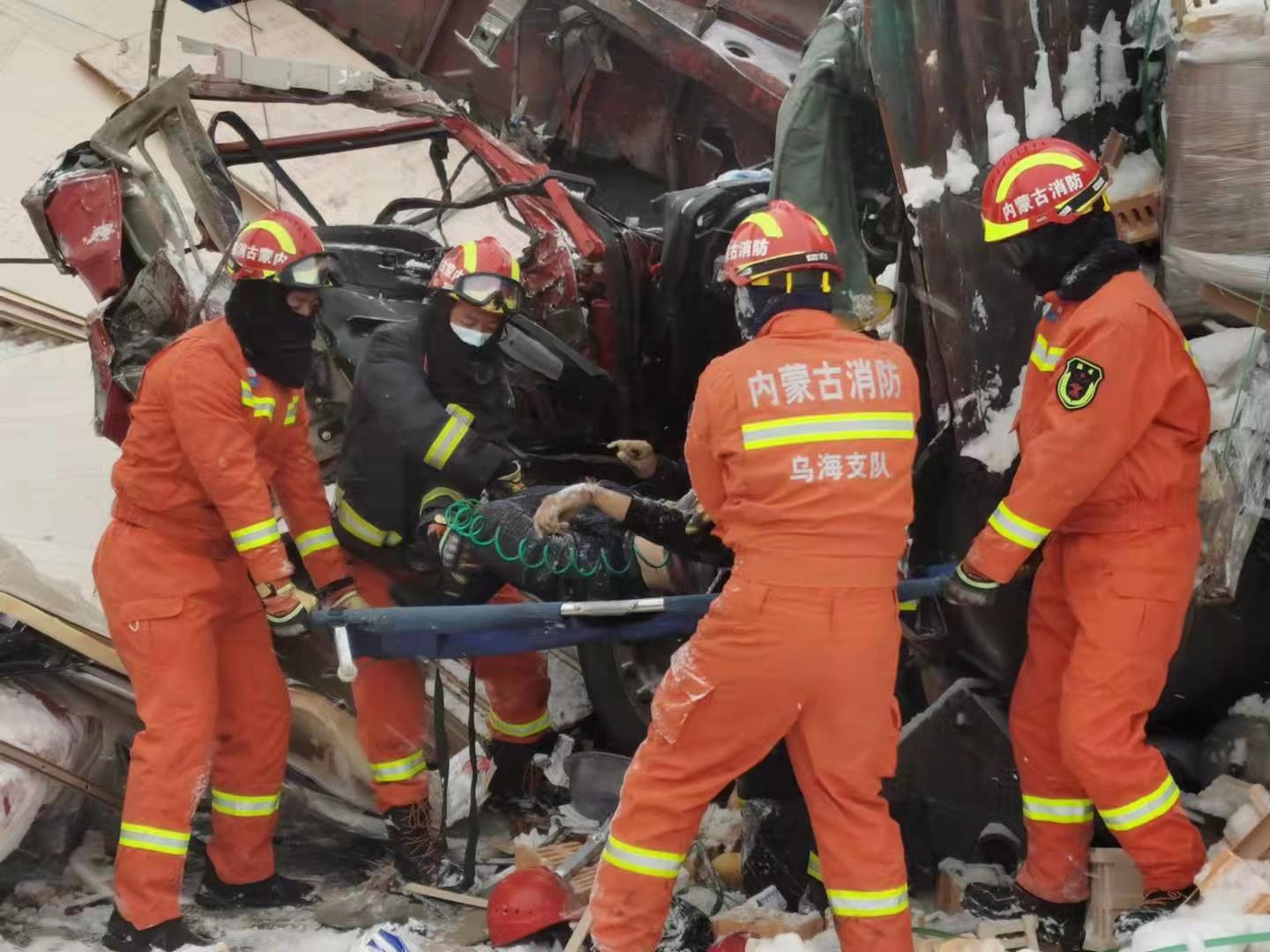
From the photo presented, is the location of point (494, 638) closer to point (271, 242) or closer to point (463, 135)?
point (271, 242)

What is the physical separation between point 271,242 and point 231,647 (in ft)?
3.73

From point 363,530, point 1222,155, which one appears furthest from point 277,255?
point 1222,155

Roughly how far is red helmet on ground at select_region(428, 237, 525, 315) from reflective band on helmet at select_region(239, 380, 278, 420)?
0.60 meters

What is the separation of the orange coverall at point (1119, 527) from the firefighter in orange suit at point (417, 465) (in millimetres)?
1497

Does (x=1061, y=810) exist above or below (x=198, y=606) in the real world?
below

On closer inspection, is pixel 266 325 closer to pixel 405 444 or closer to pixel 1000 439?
pixel 405 444

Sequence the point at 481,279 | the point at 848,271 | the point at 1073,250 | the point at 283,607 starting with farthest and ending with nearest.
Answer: the point at 848,271 < the point at 481,279 < the point at 283,607 < the point at 1073,250

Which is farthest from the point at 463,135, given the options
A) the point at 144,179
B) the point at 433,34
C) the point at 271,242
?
the point at 433,34

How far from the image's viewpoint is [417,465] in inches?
156

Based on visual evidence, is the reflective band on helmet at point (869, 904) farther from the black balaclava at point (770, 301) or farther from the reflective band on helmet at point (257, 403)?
the reflective band on helmet at point (257, 403)

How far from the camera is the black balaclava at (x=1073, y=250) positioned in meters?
3.25

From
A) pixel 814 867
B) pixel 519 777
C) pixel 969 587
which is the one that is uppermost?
pixel 969 587

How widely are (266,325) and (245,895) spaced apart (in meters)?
1.62

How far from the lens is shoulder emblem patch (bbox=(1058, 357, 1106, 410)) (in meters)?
3.12
